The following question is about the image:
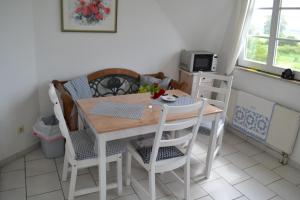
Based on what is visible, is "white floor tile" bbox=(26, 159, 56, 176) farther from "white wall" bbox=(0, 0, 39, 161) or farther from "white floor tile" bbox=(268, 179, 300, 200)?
"white floor tile" bbox=(268, 179, 300, 200)

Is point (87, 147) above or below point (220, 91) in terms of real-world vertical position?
below

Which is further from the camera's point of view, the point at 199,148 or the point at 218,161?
the point at 199,148

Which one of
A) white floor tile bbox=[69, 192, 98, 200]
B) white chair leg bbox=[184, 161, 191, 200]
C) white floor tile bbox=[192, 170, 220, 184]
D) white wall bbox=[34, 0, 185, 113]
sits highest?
white wall bbox=[34, 0, 185, 113]

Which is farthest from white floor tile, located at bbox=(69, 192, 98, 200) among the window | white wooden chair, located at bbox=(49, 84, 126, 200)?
the window

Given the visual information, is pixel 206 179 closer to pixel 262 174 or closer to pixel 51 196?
pixel 262 174

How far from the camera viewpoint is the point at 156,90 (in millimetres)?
2521

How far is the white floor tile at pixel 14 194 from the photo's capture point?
2.18 meters

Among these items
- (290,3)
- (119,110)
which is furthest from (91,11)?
(290,3)

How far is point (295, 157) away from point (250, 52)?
5.11 feet

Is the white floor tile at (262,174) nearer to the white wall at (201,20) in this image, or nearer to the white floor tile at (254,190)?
the white floor tile at (254,190)

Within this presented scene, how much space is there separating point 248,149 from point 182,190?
134 cm

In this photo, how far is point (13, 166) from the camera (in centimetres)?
262

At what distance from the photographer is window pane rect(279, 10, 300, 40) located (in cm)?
297

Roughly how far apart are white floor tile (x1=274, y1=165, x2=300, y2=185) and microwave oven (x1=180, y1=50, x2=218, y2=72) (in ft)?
5.15
